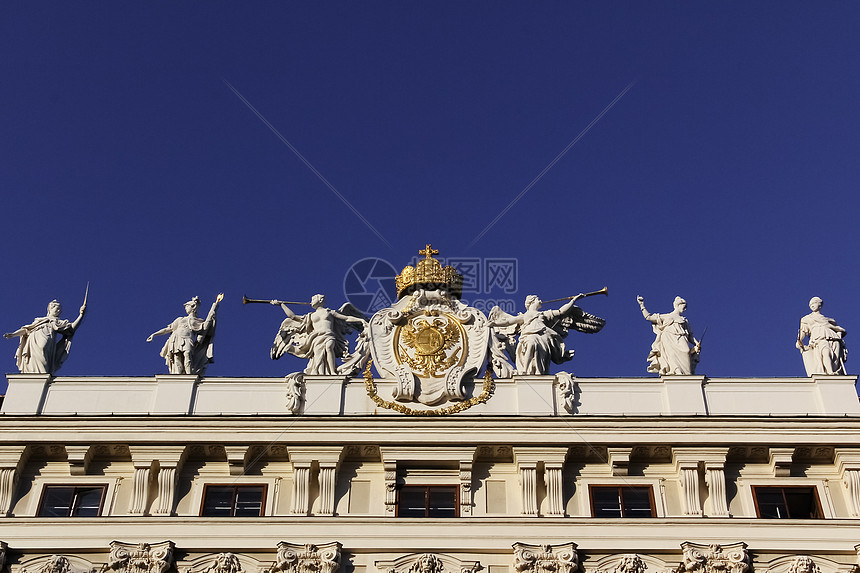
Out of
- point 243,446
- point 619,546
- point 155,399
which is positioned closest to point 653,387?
point 619,546

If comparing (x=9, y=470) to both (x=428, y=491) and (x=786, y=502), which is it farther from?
(x=786, y=502)

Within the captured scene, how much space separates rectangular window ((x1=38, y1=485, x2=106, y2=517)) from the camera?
23.2 meters

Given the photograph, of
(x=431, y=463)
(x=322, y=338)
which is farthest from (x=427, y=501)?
(x=322, y=338)

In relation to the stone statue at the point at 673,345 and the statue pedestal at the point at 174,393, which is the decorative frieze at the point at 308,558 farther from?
the stone statue at the point at 673,345

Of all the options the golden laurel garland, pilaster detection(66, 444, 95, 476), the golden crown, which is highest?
the golden crown

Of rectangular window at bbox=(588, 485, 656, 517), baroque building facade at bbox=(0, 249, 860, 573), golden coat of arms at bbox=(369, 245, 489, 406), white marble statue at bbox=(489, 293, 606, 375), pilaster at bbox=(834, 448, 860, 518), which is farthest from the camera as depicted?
white marble statue at bbox=(489, 293, 606, 375)

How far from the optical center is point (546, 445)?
23.6m

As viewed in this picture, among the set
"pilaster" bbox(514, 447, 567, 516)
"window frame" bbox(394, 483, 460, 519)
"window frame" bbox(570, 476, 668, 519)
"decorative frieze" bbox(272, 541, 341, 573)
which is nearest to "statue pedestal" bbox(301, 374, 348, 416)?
"window frame" bbox(394, 483, 460, 519)

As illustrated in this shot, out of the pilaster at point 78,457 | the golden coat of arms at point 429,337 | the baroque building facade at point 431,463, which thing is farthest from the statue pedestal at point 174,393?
the golden coat of arms at point 429,337

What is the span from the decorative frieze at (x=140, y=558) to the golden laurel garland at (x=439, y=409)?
16.4 ft

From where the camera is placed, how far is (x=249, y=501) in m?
23.5

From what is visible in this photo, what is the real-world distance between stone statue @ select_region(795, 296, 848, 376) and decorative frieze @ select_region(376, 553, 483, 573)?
8595 mm

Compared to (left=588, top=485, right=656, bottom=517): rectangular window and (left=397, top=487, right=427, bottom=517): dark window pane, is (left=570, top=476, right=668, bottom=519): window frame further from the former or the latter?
(left=397, top=487, right=427, bottom=517): dark window pane

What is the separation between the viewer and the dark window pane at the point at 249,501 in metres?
23.3
